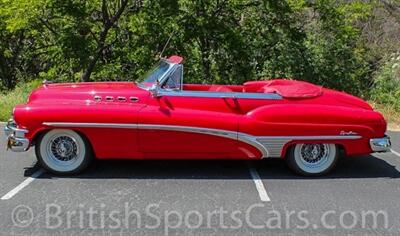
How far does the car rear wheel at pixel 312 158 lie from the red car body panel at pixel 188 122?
0.15 metres

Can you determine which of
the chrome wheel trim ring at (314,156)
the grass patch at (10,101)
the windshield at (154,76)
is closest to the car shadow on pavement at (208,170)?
the chrome wheel trim ring at (314,156)

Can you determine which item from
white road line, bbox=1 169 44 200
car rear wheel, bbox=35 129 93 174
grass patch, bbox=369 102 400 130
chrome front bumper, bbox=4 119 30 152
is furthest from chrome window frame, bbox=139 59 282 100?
grass patch, bbox=369 102 400 130

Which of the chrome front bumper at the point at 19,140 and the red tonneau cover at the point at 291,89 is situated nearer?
the chrome front bumper at the point at 19,140

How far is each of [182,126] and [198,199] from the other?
3.12 feet

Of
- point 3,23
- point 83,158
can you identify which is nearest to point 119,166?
point 83,158

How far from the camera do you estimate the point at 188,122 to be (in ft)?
21.1

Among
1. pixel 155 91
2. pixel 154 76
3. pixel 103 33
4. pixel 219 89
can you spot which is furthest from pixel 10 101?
pixel 155 91

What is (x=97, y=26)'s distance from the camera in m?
14.5

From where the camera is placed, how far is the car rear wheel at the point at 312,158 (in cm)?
674

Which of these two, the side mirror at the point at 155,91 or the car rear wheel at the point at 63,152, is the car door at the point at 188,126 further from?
the car rear wheel at the point at 63,152

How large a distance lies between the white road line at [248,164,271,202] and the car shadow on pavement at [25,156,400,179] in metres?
0.06

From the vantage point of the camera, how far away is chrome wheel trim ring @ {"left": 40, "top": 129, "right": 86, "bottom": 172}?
21.5ft

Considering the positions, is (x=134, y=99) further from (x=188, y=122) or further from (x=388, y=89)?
(x=388, y=89)

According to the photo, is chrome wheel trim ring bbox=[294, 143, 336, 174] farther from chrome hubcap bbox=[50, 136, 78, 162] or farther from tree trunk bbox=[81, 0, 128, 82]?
tree trunk bbox=[81, 0, 128, 82]
